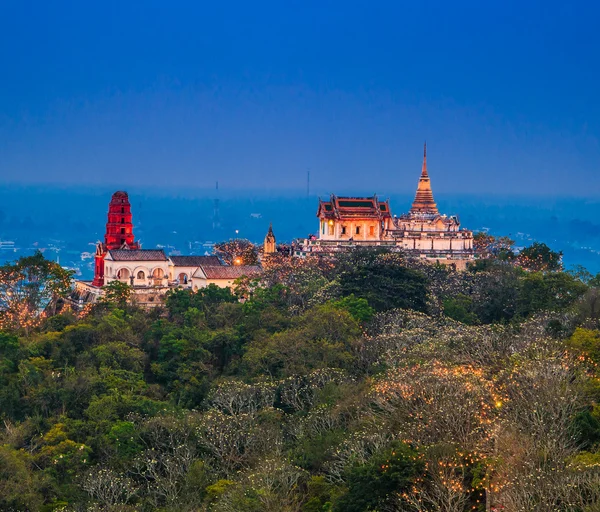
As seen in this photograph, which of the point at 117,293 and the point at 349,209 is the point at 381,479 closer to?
the point at 117,293

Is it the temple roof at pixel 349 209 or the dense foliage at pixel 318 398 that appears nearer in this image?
the dense foliage at pixel 318 398

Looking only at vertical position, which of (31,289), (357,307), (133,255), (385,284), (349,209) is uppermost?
(349,209)

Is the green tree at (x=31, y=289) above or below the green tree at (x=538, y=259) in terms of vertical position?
below

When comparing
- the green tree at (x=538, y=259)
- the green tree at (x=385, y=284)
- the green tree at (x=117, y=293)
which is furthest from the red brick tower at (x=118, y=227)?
the green tree at (x=538, y=259)

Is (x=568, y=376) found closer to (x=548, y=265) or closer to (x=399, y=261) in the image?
Result: (x=399, y=261)

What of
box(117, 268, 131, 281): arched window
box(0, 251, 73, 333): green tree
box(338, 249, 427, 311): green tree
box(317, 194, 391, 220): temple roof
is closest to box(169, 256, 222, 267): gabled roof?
box(117, 268, 131, 281): arched window

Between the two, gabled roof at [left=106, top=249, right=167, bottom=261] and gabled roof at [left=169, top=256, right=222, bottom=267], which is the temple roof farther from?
gabled roof at [left=106, top=249, right=167, bottom=261]

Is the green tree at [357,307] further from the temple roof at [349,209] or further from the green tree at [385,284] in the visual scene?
the temple roof at [349,209]

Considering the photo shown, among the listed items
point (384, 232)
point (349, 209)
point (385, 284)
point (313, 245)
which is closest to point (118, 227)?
point (313, 245)
